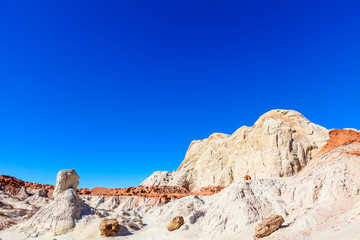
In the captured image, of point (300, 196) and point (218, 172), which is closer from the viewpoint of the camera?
point (300, 196)

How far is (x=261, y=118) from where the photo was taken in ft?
188

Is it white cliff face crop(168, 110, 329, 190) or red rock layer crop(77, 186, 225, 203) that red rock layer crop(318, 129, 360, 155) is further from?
red rock layer crop(77, 186, 225, 203)

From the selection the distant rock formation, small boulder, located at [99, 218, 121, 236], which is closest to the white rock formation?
small boulder, located at [99, 218, 121, 236]

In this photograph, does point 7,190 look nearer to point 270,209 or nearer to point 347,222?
point 270,209

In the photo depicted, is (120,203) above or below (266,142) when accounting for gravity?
below

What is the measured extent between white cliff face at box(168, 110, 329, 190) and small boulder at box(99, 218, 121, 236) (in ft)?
104

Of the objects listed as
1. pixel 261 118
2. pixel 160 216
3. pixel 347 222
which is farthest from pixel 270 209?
pixel 261 118

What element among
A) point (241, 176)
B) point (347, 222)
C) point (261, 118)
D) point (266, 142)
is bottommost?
point (347, 222)

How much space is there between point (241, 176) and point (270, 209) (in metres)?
30.9

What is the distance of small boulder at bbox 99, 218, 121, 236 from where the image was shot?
23.6m

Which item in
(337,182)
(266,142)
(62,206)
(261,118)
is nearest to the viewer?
(337,182)

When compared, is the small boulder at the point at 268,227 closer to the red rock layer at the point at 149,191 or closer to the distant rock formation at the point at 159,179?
the red rock layer at the point at 149,191

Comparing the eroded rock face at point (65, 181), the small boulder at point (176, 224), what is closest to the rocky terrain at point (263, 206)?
the small boulder at point (176, 224)

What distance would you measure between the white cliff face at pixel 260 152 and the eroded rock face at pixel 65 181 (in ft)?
108
